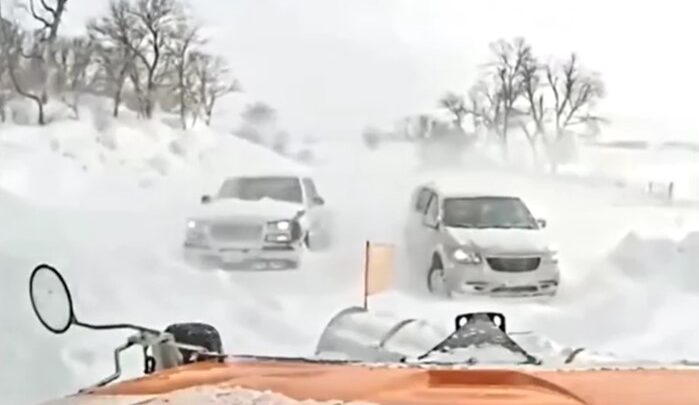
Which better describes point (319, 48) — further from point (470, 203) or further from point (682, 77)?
point (682, 77)

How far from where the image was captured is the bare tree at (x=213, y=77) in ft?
8.54

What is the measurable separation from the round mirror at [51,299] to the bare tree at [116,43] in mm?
485

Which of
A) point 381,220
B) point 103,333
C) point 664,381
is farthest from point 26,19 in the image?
point 664,381

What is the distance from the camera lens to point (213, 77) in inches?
103

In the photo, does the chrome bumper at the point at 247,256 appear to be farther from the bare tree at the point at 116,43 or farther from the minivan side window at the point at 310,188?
the bare tree at the point at 116,43

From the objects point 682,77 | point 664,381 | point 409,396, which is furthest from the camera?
point 682,77

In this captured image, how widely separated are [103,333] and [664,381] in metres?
1.43

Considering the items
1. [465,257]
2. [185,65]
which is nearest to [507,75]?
[465,257]

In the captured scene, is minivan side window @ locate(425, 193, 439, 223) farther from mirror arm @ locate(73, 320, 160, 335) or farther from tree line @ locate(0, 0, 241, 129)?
mirror arm @ locate(73, 320, 160, 335)

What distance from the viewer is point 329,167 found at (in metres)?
2.59

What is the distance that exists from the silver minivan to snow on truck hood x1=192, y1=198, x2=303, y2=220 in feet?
0.97

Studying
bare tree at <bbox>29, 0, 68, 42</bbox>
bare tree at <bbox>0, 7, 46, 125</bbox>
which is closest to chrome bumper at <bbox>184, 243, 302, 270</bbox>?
bare tree at <bbox>0, 7, 46, 125</bbox>

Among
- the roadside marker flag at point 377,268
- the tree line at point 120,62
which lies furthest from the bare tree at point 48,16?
the roadside marker flag at point 377,268

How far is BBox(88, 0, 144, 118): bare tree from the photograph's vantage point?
8.55ft
